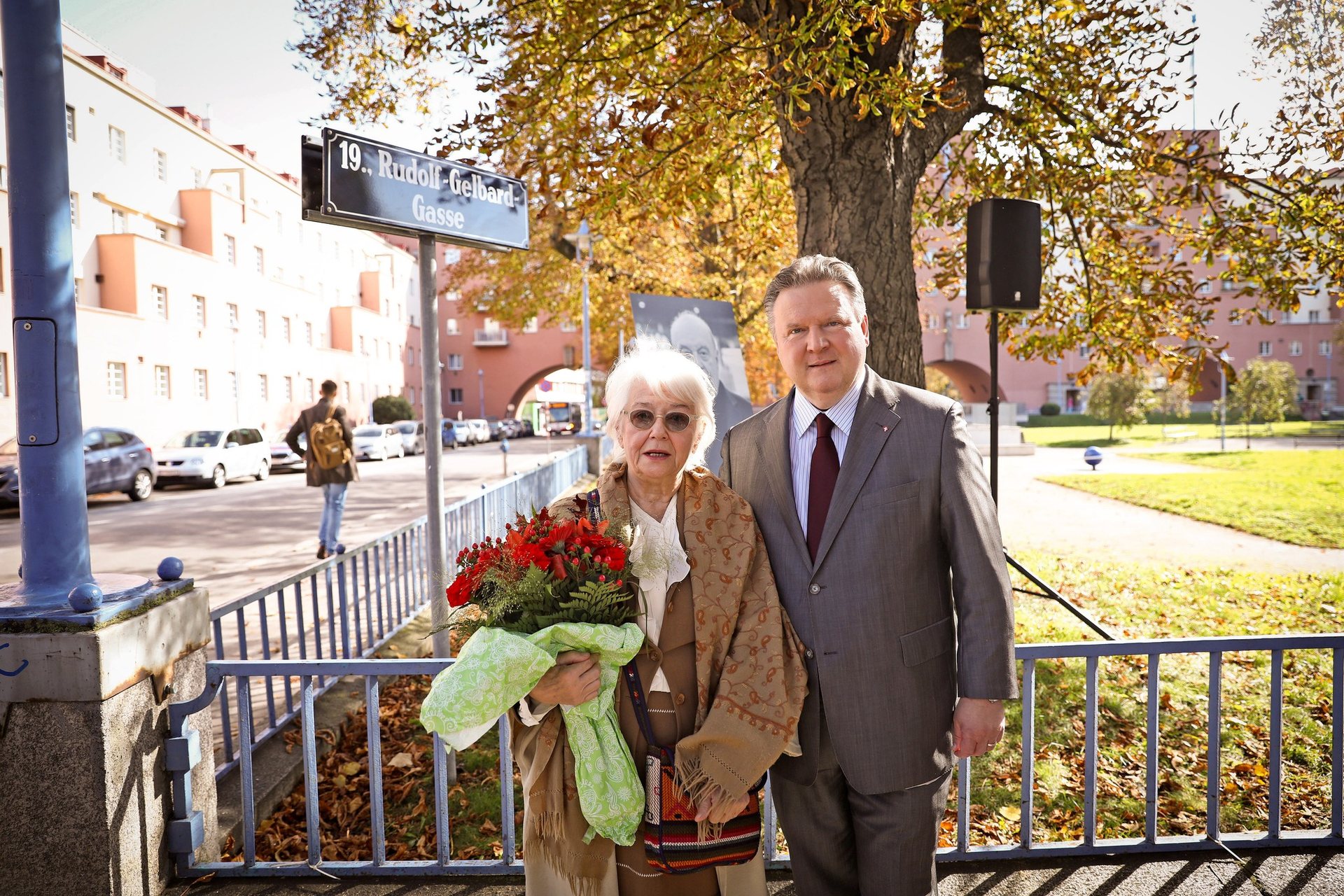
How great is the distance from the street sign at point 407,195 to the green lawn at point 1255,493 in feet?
36.3

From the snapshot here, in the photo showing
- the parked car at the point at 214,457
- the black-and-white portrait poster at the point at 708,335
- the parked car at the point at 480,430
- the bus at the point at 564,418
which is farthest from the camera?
the bus at the point at 564,418

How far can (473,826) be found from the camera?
3682mm

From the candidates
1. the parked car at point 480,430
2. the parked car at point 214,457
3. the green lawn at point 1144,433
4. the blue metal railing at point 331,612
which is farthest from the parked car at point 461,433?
the blue metal railing at point 331,612

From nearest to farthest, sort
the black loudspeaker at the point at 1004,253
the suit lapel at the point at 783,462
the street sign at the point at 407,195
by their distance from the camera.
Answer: the suit lapel at the point at 783,462 < the street sign at the point at 407,195 < the black loudspeaker at the point at 1004,253

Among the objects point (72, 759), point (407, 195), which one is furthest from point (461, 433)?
point (72, 759)

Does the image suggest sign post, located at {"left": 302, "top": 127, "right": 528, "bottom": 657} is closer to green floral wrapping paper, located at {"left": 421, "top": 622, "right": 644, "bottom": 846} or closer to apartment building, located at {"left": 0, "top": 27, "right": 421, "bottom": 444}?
green floral wrapping paper, located at {"left": 421, "top": 622, "right": 644, "bottom": 846}

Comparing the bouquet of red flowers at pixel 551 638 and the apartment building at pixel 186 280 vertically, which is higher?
the apartment building at pixel 186 280

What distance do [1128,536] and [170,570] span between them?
11.7 m

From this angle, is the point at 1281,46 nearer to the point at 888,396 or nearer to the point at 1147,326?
the point at 1147,326

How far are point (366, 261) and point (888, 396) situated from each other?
51.6 m

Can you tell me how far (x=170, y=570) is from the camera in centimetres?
296

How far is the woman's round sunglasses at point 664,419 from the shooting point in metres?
2.22

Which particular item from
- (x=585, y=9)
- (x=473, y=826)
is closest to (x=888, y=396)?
(x=473, y=826)

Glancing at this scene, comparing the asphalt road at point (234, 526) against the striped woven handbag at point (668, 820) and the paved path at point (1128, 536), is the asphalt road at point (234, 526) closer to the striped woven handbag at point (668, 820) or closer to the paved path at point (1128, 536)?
the striped woven handbag at point (668, 820)
